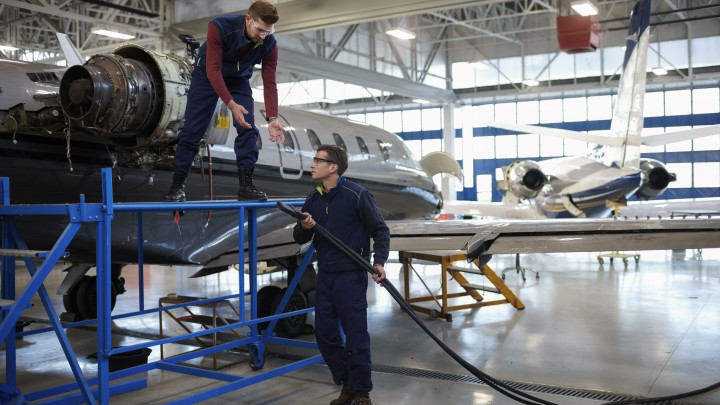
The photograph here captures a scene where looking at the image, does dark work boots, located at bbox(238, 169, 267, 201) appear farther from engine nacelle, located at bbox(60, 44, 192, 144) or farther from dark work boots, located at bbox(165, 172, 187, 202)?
engine nacelle, located at bbox(60, 44, 192, 144)

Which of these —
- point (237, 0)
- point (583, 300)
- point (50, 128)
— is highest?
point (237, 0)

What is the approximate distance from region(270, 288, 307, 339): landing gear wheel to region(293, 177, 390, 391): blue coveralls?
11.2 ft

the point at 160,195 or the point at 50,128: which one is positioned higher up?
the point at 50,128

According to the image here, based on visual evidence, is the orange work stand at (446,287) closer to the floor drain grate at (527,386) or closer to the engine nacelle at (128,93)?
the floor drain grate at (527,386)

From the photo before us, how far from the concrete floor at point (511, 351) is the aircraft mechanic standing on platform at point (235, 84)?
2.06 metres

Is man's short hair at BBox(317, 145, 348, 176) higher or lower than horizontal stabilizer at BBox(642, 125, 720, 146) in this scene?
lower

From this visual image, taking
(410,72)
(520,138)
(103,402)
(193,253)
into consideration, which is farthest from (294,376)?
(520,138)

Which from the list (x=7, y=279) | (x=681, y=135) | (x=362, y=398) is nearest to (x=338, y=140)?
(x=362, y=398)

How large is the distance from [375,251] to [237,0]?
12.1m

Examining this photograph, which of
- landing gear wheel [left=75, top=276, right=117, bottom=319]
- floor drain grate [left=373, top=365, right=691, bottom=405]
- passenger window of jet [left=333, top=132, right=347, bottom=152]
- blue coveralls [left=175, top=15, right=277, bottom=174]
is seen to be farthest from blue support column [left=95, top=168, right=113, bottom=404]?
passenger window of jet [left=333, top=132, right=347, bottom=152]

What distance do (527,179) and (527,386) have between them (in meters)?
12.8

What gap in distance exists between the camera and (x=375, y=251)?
17.8 ft

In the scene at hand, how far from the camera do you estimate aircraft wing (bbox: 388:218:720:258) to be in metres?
6.45

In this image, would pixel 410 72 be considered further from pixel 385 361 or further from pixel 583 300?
pixel 385 361
